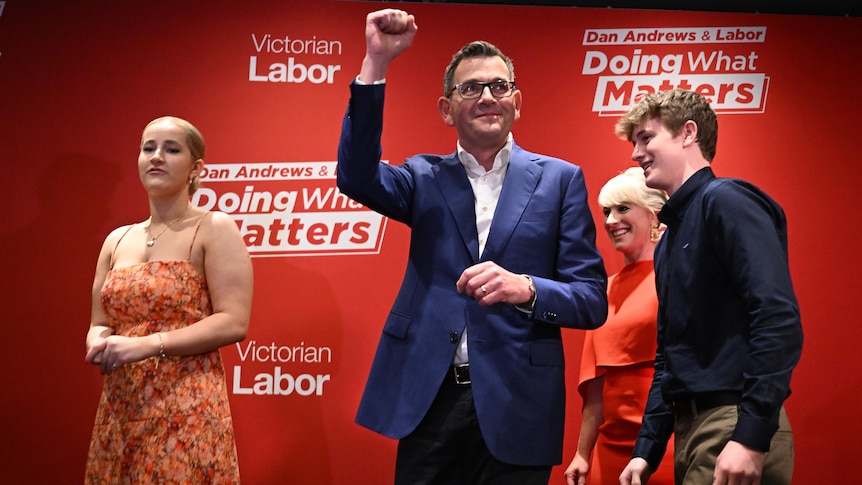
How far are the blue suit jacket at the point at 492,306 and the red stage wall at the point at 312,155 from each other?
1.46 m

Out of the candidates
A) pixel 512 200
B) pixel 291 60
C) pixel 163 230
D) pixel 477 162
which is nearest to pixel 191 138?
pixel 163 230

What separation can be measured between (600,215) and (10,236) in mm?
2559

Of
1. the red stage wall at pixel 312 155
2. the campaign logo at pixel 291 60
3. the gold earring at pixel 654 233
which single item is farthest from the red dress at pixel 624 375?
the campaign logo at pixel 291 60

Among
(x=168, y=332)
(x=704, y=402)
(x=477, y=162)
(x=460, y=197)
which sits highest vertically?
(x=477, y=162)

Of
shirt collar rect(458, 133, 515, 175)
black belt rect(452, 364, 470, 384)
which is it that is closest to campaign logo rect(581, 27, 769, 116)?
shirt collar rect(458, 133, 515, 175)

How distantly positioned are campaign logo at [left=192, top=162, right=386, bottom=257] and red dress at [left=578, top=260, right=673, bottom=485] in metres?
1.21

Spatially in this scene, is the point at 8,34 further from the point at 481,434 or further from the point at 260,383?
the point at 481,434

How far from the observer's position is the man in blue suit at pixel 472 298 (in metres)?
2.00

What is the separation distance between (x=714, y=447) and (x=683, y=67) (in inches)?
91.8

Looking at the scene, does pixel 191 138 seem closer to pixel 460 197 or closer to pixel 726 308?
pixel 460 197

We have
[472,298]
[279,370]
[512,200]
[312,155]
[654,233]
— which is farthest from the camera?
[312,155]

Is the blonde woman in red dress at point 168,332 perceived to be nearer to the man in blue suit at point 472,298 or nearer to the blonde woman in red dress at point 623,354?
the man in blue suit at point 472,298

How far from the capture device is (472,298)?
189 centimetres

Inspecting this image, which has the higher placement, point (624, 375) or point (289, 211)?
point (289, 211)
